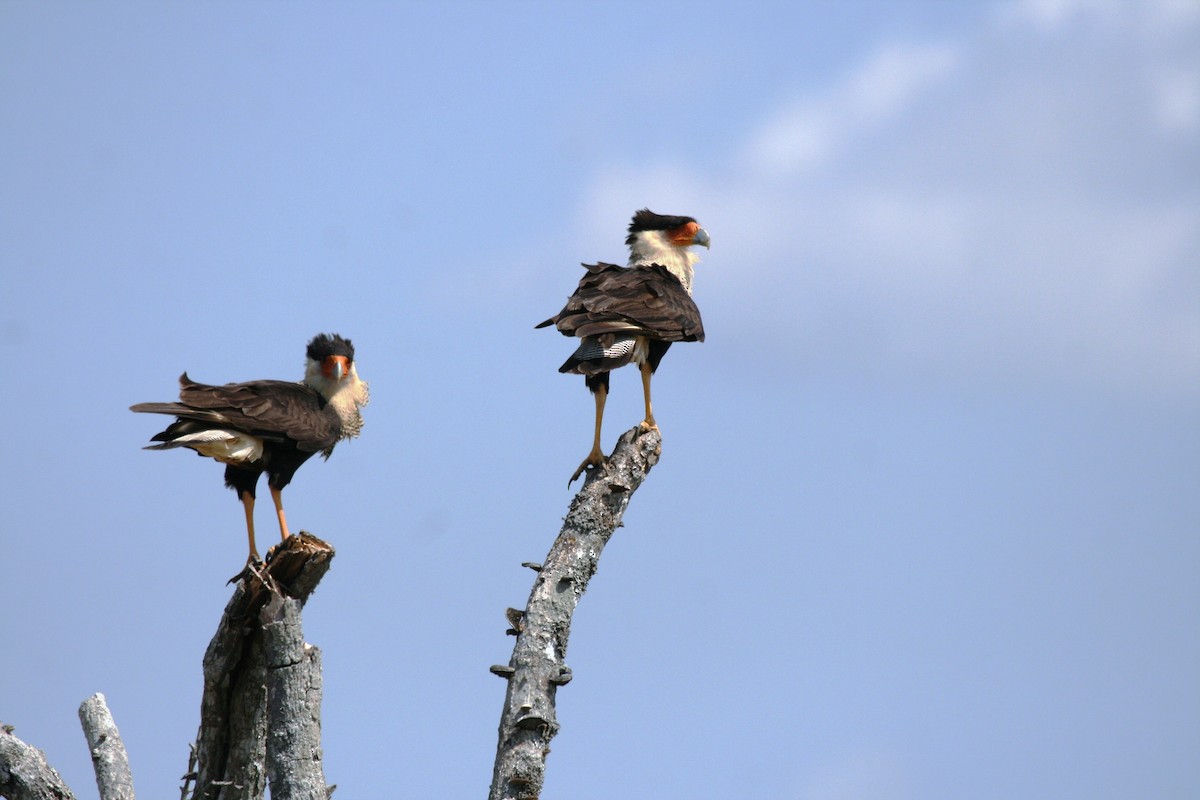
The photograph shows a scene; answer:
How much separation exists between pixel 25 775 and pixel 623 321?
13.8 ft

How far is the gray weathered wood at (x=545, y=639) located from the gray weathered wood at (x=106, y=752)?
2.29m

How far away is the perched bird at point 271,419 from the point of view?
7.60 m

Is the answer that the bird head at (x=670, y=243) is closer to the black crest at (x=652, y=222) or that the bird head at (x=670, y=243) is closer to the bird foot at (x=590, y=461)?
the black crest at (x=652, y=222)

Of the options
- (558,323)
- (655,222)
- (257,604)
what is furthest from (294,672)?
(655,222)

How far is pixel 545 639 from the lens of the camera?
6.12 m

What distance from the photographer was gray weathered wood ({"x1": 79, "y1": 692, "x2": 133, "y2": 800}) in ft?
22.5

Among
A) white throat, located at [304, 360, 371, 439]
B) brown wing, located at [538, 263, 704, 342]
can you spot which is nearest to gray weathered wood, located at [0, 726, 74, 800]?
white throat, located at [304, 360, 371, 439]

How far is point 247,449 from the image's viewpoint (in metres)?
7.89

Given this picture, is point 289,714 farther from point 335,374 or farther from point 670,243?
point 670,243

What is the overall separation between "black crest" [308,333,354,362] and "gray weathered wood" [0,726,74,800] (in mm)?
3359

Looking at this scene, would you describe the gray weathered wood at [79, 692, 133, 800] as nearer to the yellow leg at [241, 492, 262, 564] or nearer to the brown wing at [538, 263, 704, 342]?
the yellow leg at [241, 492, 262, 564]

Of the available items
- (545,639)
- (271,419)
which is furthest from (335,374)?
(545,639)

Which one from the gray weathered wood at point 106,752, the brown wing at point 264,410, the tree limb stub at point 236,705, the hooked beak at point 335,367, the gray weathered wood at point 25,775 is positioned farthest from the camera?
the hooked beak at point 335,367

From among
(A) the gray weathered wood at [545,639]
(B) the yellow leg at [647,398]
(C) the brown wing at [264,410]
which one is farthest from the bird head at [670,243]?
(A) the gray weathered wood at [545,639]
